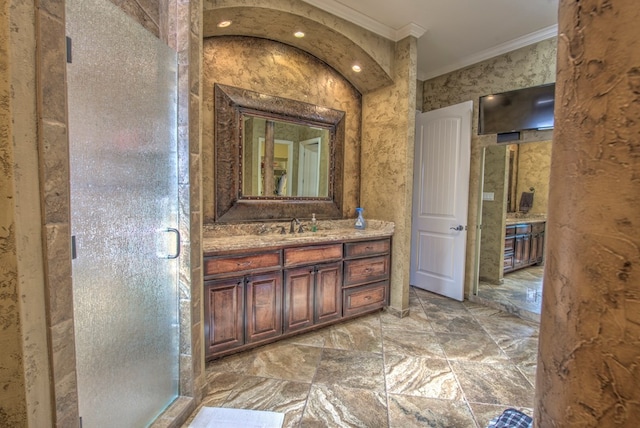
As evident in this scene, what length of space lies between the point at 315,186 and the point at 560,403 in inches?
119

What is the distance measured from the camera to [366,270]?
313cm

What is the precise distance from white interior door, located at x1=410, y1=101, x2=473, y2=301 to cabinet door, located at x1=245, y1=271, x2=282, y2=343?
7.34 ft

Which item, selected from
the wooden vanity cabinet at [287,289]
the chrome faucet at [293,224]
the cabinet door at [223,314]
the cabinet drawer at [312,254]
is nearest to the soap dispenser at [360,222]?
the wooden vanity cabinet at [287,289]

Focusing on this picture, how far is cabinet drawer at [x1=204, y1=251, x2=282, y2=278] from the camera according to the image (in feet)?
7.28

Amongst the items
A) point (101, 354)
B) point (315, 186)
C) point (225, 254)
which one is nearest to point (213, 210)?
point (225, 254)

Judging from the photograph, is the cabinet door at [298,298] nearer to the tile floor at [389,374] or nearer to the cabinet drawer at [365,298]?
the tile floor at [389,374]

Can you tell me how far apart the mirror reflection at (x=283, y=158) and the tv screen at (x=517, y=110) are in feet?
6.10

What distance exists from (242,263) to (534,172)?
305 cm

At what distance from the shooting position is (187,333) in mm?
1750

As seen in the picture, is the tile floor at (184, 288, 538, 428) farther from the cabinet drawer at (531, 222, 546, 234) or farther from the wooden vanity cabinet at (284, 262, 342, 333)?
the cabinet drawer at (531, 222, 546, 234)

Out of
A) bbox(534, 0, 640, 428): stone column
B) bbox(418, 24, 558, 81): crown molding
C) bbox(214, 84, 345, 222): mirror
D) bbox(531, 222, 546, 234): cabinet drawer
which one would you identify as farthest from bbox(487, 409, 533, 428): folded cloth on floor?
bbox(418, 24, 558, 81): crown molding

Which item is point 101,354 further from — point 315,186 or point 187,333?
point 315,186

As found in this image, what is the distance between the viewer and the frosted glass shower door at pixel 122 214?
3.63ft

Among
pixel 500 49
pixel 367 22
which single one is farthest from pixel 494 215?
pixel 367 22
